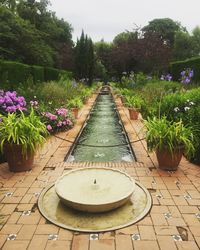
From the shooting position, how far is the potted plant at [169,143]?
169 inches

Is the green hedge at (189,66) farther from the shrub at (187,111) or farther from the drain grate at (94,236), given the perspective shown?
the drain grate at (94,236)

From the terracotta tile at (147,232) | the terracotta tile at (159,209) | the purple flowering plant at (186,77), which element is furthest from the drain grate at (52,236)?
the purple flowering plant at (186,77)

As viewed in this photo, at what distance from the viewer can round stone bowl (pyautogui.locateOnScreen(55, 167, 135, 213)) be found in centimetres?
307

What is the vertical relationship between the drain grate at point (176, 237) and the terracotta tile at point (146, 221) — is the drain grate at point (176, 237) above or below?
above

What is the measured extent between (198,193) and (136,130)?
3889 millimetres

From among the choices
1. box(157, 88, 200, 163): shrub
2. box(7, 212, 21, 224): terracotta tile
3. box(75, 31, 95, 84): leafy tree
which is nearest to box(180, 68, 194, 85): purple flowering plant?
box(157, 88, 200, 163): shrub

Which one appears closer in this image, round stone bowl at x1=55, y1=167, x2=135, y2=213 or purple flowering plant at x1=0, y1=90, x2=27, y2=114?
round stone bowl at x1=55, y1=167, x2=135, y2=213

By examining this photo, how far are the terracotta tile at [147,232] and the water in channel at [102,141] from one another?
2397 millimetres

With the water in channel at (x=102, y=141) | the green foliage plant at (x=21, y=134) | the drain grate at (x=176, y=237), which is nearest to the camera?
the drain grate at (x=176, y=237)

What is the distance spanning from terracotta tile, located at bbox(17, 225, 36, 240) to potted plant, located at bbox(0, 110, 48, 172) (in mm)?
1601

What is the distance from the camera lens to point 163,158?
14.5 feet

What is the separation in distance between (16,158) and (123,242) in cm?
240

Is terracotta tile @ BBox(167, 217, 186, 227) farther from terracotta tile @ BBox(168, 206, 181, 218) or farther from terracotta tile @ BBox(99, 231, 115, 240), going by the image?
terracotta tile @ BBox(99, 231, 115, 240)

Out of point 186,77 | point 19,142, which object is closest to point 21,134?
point 19,142
